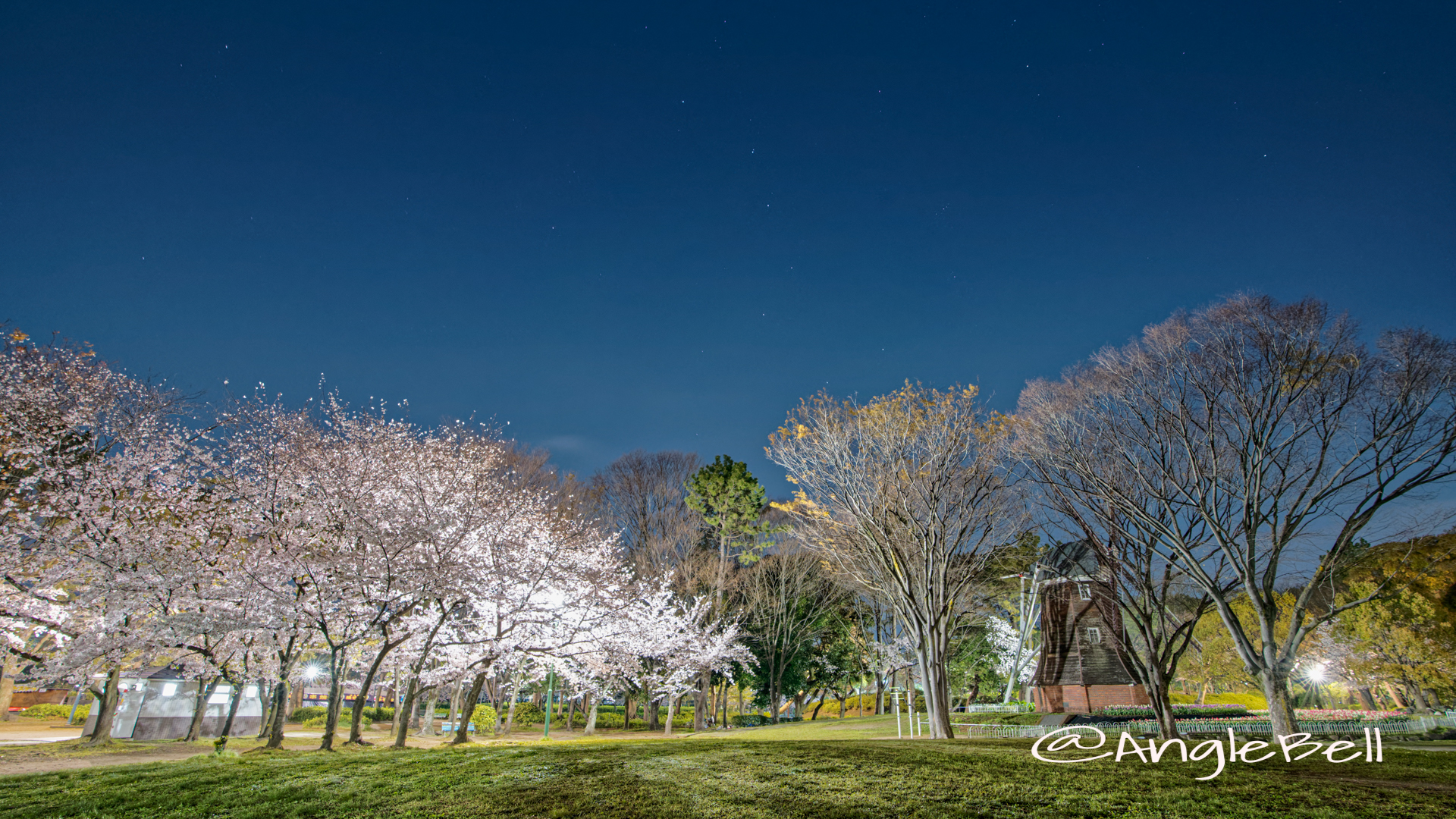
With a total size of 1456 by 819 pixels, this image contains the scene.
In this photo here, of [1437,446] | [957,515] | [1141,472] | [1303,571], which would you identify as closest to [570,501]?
[957,515]

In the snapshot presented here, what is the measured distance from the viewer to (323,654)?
20094 mm

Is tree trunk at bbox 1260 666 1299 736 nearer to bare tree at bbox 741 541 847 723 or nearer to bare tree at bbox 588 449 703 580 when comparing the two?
bare tree at bbox 741 541 847 723

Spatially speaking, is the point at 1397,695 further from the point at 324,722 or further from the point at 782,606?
the point at 324,722

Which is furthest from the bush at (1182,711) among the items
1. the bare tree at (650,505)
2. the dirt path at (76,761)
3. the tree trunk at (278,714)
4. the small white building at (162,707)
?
the small white building at (162,707)

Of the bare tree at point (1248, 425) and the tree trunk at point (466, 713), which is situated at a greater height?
the bare tree at point (1248, 425)

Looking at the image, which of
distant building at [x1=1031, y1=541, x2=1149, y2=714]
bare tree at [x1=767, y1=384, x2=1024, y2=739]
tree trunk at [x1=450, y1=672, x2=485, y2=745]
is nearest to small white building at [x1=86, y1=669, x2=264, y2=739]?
tree trunk at [x1=450, y1=672, x2=485, y2=745]

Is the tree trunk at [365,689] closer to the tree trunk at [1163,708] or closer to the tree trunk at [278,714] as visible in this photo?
the tree trunk at [278,714]

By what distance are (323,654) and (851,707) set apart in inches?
1572

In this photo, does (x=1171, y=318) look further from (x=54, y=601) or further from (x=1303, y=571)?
(x=54, y=601)

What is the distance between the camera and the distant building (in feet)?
90.4

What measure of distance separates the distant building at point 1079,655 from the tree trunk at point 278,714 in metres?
26.5

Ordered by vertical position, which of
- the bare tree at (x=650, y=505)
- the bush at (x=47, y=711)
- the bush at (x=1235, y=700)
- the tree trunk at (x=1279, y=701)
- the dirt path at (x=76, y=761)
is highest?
the bare tree at (x=650, y=505)

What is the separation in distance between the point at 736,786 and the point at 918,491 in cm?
926

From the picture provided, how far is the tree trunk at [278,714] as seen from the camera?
541 inches
